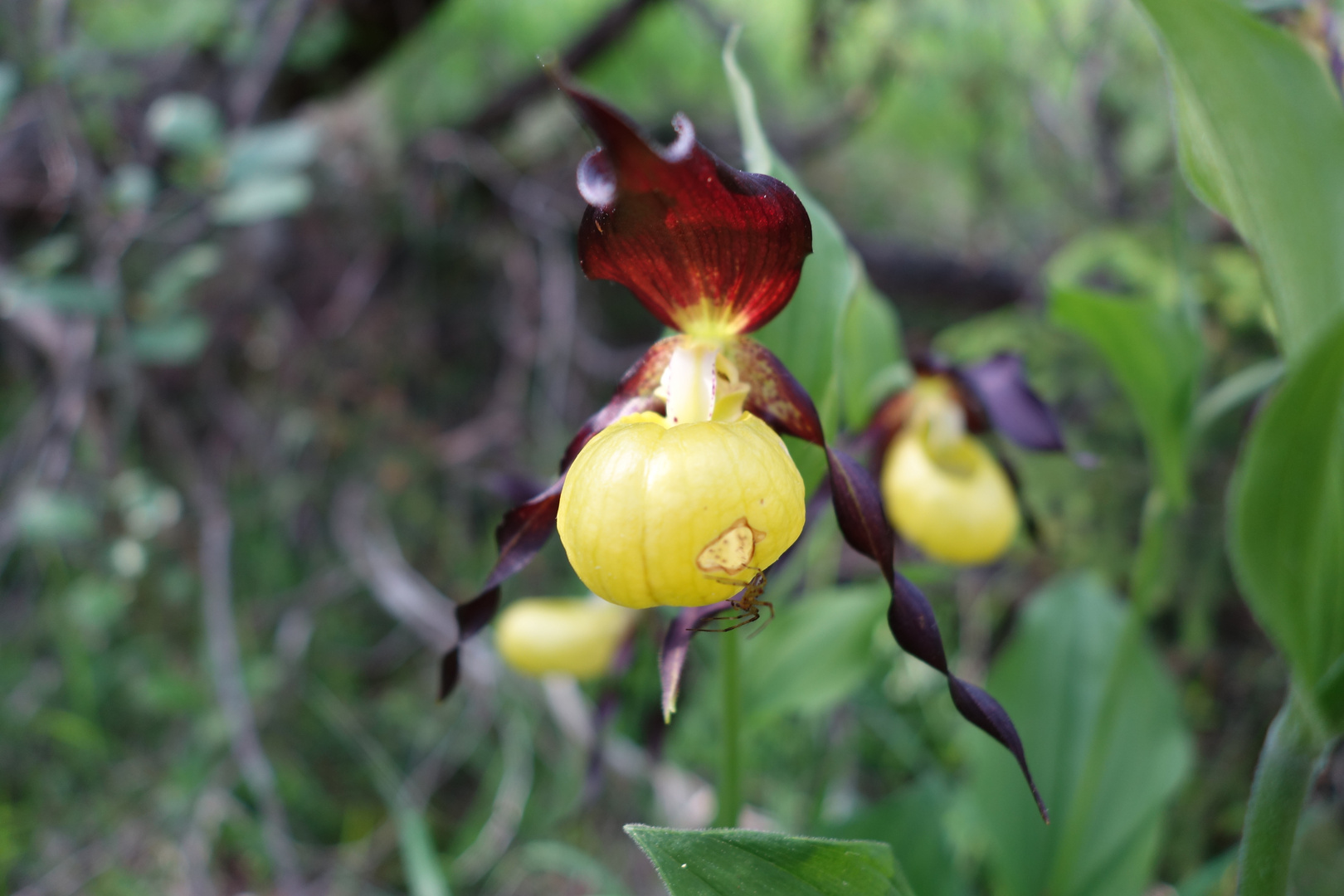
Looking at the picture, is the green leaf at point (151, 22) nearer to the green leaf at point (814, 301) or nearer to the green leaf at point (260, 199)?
the green leaf at point (260, 199)

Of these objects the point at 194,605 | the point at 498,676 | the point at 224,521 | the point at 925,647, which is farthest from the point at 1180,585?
the point at 194,605

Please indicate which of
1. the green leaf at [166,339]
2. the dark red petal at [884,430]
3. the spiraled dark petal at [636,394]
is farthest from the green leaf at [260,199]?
the dark red petal at [884,430]

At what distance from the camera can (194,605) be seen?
7.56 ft

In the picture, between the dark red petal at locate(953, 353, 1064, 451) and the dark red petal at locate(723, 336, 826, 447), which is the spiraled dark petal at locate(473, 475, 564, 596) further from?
the dark red petal at locate(953, 353, 1064, 451)

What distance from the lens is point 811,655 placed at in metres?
1.12

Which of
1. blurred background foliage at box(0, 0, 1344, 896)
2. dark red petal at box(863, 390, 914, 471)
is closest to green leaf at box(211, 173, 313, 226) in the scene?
blurred background foliage at box(0, 0, 1344, 896)

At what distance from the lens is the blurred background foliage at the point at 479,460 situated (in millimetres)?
1312

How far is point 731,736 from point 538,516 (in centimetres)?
32

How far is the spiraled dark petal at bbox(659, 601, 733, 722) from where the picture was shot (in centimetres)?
68

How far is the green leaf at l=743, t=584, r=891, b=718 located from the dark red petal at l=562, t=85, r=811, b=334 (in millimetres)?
530

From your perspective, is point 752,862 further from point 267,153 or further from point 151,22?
point 151,22

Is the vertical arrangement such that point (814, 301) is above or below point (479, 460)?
above

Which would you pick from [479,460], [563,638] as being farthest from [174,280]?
[479,460]

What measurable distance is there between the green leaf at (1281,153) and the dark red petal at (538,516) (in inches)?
18.1
